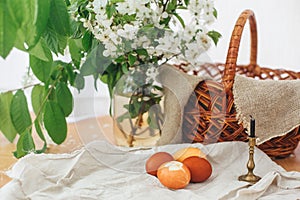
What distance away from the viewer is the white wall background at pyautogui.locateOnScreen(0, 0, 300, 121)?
1902 mm

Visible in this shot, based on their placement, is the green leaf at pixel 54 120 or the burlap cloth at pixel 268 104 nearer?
the burlap cloth at pixel 268 104

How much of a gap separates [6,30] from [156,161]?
0.54m

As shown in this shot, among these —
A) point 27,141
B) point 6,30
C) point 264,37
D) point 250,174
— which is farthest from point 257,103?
point 264,37

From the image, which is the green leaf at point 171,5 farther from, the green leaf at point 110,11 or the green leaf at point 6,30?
the green leaf at point 6,30

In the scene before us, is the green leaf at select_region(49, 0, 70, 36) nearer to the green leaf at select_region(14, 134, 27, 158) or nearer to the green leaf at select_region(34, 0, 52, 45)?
the green leaf at select_region(34, 0, 52, 45)

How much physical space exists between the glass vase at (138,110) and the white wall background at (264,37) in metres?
0.65

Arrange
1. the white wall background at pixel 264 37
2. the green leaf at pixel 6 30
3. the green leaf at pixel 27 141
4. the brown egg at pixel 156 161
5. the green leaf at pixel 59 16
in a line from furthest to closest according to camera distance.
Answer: the white wall background at pixel 264 37
the green leaf at pixel 27 141
the brown egg at pixel 156 161
the green leaf at pixel 59 16
the green leaf at pixel 6 30

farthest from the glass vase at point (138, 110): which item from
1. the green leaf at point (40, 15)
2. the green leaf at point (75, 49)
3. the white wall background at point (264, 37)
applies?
the white wall background at point (264, 37)

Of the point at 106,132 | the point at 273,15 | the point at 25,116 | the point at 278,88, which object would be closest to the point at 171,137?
the point at 106,132

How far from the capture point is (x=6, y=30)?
729mm

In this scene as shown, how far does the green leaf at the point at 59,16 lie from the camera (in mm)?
958

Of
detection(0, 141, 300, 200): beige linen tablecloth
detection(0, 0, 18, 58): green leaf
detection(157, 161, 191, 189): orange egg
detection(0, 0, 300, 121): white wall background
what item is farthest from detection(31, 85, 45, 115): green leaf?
detection(0, 0, 18, 58): green leaf

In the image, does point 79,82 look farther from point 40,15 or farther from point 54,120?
point 40,15

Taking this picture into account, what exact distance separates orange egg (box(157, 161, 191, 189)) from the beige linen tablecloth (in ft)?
0.04
